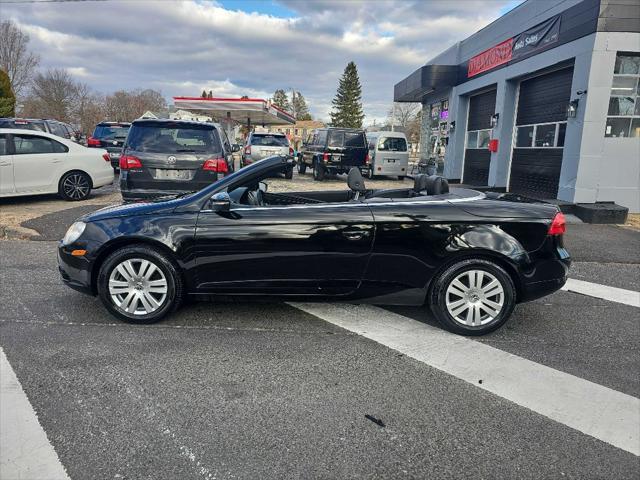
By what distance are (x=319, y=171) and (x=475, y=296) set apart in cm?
1461

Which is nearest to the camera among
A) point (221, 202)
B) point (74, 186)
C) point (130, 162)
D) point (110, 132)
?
point (221, 202)

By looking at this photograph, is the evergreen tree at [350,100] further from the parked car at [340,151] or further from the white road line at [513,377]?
the white road line at [513,377]

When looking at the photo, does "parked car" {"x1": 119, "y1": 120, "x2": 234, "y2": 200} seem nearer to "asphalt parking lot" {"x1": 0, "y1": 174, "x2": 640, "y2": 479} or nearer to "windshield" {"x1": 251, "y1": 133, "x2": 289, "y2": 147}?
"asphalt parking lot" {"x1": 0, "y1": 174, "x2": 640, "y2": 479}

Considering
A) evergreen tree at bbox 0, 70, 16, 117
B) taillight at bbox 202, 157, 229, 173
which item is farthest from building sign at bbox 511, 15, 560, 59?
evergreen tree at bbox 0, 70, 16, 117

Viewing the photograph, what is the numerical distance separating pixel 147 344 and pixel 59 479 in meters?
1.46

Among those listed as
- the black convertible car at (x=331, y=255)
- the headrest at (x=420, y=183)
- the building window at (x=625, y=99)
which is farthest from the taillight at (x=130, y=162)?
the building window at (x=625, y=99)

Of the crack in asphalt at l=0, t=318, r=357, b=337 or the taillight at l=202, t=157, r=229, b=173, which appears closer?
the crack in asphalt at l=0, t=318, r=357, b=337

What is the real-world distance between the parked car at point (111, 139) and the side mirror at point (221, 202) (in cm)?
1393

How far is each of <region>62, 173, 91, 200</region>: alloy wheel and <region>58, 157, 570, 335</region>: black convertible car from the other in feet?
24.6

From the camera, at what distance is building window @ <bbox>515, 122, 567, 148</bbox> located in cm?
1219

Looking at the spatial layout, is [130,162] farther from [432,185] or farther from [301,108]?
[301,108]

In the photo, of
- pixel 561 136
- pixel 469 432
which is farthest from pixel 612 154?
pixel 469 432

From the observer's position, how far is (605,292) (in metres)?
5.27

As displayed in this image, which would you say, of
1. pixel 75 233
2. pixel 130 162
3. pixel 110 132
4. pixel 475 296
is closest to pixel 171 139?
pixel 130 162
